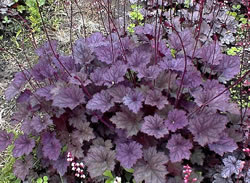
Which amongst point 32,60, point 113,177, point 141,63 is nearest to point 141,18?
point 32,60

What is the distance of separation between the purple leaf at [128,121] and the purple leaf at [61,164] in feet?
1.73

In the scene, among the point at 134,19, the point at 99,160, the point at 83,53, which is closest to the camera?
the point at 99,160

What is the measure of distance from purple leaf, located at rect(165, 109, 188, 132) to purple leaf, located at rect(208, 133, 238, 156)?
268 millimetres

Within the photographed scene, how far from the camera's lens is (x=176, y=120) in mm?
2146

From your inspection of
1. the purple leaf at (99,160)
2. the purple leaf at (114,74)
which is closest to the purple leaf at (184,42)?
the purple leaf at (114,74)

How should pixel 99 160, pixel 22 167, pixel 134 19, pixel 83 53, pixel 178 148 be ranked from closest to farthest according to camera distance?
pixel 178 148
pixel 99 160
pixel 22 167
pixel 83 53
pixel 134 19

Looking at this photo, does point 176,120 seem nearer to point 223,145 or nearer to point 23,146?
point 223,145

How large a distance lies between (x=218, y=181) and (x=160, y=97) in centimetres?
75

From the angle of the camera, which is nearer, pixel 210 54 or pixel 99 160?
pixel 99 160

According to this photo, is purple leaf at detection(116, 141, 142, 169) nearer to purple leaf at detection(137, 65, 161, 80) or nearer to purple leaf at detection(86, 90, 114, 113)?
purple leaf at detection(86, 90, 114, 113)

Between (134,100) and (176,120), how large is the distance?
319 millimetres

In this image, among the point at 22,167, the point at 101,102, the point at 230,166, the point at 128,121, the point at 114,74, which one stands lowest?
the point at 22,167

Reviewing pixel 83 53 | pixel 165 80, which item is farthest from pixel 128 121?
pixel 83 53

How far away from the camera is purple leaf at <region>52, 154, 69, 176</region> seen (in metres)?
2.36
